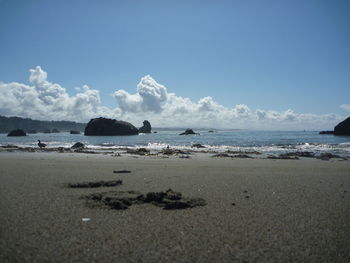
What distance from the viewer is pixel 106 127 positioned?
98.6 m

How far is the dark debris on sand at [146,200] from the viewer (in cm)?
510

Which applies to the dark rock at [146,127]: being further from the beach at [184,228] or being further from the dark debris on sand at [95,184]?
the beach at [184,228]

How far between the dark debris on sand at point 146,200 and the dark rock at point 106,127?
9558cm

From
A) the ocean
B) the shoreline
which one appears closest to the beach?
the shoreline

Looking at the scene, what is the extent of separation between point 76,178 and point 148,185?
2.74m

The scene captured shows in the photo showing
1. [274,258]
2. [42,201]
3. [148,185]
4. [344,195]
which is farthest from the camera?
[148,185]

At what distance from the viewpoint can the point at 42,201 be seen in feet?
17.6

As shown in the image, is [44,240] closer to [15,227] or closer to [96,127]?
[15,227]

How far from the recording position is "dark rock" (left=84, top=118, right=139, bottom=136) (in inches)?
3868

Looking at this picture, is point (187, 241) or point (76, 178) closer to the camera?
point (187, 241)

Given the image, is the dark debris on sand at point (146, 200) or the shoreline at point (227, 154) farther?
the shoreline at point (227, 154)

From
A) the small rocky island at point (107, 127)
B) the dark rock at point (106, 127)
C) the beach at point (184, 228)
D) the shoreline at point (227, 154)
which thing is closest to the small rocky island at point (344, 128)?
the shoreline at point (227, 154)

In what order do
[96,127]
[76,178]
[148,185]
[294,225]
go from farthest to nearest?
[96,127], [76,178], [148,185], [294,225]

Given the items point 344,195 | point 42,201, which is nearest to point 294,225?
point 344,195
